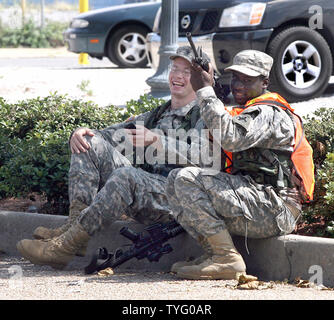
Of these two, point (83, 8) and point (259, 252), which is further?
point (83, 8)

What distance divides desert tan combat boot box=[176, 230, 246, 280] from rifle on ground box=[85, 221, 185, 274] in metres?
0.32

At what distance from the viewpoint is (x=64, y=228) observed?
17.7ft

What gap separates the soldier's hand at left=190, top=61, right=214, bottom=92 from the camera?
497cm

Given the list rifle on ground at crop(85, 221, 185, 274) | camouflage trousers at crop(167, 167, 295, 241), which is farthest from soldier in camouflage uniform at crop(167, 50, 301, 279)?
rifle on ground at crop(85, 221, 185, 274)

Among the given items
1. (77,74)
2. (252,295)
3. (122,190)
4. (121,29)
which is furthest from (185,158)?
(121,29)

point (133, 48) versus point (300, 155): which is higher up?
point (133, 48)

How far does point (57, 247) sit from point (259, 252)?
1197mm

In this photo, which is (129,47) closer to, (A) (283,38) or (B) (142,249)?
(A) (283,38)

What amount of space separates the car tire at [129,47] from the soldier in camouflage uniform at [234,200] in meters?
9.59

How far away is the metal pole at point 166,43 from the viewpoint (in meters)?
9.34

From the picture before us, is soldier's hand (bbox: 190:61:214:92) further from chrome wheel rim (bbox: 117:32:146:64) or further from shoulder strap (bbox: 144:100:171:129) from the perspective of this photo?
chrome wheel rim (bbox: 117:32:146:64)

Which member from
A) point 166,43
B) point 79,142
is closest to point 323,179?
point 79,142

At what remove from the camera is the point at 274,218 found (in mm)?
4812

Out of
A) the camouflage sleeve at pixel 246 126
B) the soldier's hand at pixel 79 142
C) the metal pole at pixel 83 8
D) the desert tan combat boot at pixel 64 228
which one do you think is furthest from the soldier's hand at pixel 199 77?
the metal pole at pixel 83 8
